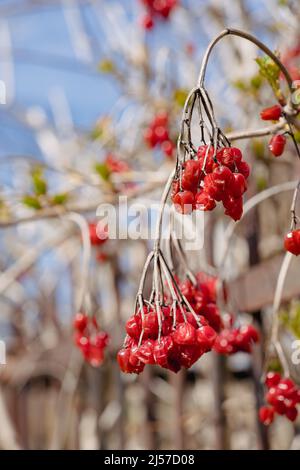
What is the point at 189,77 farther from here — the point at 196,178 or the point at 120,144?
the point at 196,178

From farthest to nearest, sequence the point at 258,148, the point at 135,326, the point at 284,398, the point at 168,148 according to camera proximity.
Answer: the point at 168,148
the point at 258,148
the point at 284,398
the point at 135,326

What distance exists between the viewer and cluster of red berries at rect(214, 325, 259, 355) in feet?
6.85

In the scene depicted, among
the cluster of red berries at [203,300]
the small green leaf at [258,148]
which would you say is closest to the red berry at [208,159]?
the cluster of red berries at [203,300]

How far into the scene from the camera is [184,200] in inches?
57.7

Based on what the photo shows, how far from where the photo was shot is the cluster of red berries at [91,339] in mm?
2373

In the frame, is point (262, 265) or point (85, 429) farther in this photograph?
point (85, 429)

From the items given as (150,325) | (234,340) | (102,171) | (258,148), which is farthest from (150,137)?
(150,325)

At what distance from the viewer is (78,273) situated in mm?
5359

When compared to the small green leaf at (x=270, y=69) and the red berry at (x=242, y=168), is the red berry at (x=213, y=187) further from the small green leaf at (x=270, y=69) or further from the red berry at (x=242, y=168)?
the small green leaf at (x=270, y=69)

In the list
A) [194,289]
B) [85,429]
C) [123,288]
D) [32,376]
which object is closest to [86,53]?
[123,288]

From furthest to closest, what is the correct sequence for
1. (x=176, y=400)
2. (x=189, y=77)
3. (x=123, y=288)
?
(x=123, y=288), (x=189, y=77), (x=176, y=400)

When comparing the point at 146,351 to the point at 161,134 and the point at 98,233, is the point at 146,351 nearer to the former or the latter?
the point at 98,233

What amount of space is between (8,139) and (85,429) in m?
3.57

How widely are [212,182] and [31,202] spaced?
149 cm
